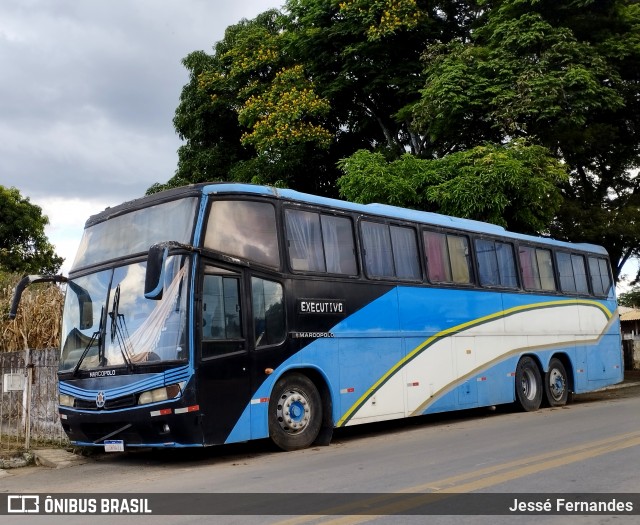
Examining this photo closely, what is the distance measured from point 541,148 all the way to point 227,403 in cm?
1211

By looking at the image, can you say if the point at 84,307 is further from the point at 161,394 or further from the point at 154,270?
the point at 154,270

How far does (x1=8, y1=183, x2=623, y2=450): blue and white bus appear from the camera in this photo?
30.4 feet

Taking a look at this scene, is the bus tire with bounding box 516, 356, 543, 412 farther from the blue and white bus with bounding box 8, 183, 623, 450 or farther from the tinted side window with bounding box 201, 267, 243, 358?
the tinted side window with bounding box 201, 267, 243, 358

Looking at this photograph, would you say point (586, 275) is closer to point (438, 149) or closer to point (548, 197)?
point (548, 197)

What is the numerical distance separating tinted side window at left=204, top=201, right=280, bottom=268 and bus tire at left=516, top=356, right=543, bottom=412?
7269 mm

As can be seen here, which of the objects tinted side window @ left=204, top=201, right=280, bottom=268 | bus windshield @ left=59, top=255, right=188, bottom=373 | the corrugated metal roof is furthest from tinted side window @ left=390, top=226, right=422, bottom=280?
the corrugated metal roof

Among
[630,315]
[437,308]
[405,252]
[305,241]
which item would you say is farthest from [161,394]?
[630,315]

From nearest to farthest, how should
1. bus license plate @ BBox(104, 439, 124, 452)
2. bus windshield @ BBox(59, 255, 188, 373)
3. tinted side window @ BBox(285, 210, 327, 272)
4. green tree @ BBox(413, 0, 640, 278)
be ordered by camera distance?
bus windshield @ BBox(59, 255, 188, 373), bus license plate @ BBox(104, 439, 124, 452), tinted side window @ BBox(285, 210, 327, 272), green tree @ BBox(413, 0, 640, 278)

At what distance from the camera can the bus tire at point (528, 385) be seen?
15.4 m

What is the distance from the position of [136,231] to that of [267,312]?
2.15 m

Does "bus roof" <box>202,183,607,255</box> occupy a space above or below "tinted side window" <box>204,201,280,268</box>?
above

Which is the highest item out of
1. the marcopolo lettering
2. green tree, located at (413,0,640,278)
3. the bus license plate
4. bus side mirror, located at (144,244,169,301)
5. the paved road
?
green tree, located at (413,0,640,278)

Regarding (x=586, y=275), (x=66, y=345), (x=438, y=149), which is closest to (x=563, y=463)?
(x=66, y=345)

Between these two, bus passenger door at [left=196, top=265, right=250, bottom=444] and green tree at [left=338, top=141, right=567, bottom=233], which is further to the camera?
green tree at [left=338, top=141, right=567, bottom=233]
